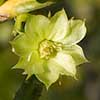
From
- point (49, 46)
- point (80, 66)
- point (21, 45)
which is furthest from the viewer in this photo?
point (80, 66)

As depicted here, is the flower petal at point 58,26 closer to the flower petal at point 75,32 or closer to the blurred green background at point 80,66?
the flower petal at point 75,32

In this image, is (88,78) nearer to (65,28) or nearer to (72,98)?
(72,98)

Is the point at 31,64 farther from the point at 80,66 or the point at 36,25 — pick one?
the point at 80,66

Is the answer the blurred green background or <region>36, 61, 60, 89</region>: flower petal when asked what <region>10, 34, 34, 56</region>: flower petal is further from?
the blurred green background

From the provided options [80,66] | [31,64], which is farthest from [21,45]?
[80,66]

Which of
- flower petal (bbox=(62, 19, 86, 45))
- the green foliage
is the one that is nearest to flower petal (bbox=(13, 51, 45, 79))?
the green foliage

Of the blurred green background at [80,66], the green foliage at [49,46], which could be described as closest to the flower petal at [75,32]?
the green foliage at [49,46]

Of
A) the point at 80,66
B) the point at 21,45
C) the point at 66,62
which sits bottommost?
the point at 80,66
